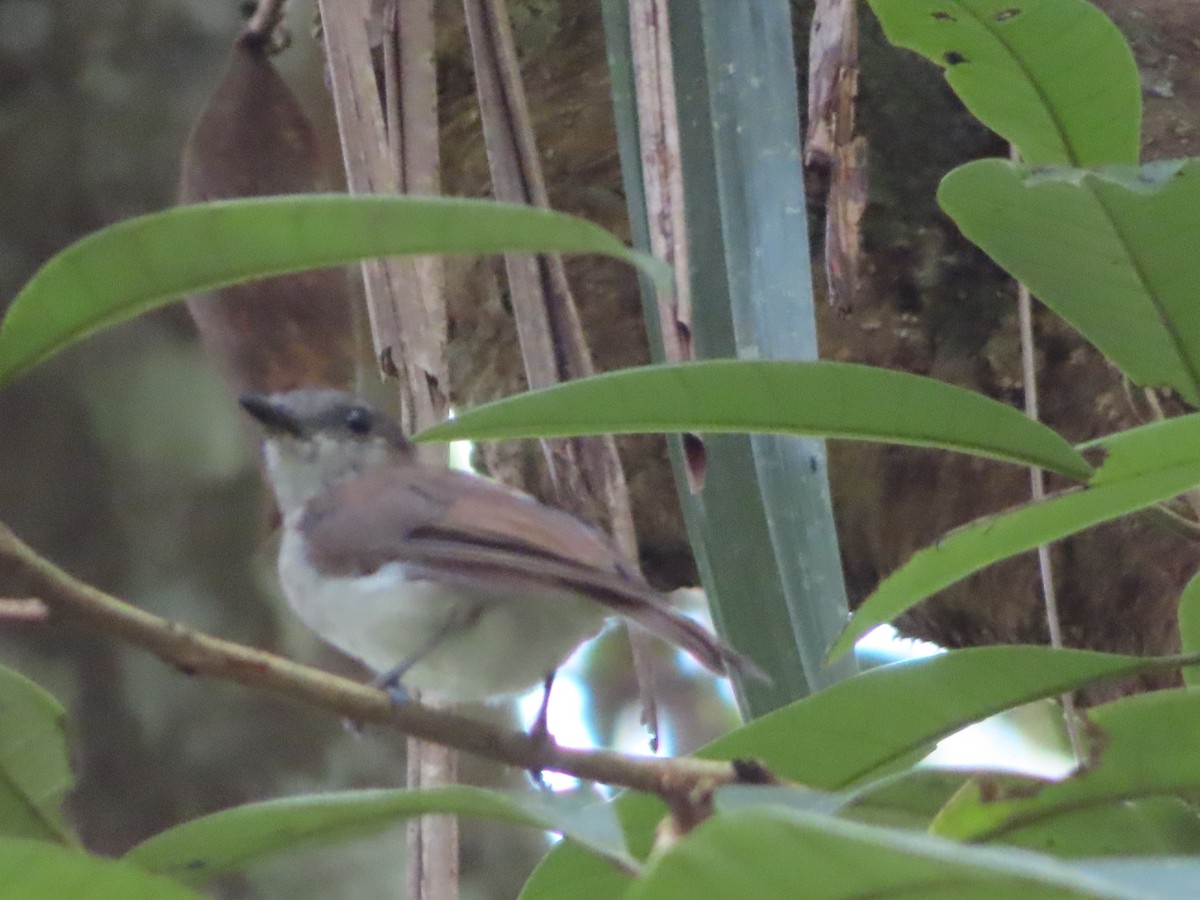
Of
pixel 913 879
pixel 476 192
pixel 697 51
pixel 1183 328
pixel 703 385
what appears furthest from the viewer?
pixel 476 192

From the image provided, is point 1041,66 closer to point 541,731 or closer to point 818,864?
point 541,731

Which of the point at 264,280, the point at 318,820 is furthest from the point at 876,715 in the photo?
the point at 264,280

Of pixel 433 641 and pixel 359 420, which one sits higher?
pixel 359 420

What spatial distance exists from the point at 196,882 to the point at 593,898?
28 cm

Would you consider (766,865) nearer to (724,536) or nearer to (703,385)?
(703,385)

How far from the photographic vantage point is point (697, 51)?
1472mm

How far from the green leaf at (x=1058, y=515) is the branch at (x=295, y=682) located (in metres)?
0.29

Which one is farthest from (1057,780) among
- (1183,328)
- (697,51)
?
(697,51)

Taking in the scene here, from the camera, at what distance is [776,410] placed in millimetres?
1107

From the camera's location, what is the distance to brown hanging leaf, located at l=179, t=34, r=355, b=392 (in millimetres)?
1702

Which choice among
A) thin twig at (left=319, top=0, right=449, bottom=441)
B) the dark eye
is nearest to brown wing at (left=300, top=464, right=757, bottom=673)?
thin twig at (left=319, top=0, right=449, bottom=441)

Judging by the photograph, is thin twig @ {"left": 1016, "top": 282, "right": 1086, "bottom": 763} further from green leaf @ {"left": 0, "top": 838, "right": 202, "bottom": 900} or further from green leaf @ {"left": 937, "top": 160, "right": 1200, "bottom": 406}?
green leaf @ {"left": 0, "top": 838, "right": 202, "bottom": 900}

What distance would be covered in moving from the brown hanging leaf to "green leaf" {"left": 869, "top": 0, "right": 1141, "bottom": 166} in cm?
68

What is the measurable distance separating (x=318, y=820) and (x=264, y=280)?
90cm
